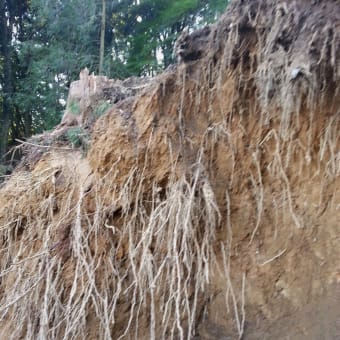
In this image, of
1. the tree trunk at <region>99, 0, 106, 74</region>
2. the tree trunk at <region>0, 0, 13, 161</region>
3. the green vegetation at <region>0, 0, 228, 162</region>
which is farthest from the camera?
the tree trunk at <region>0, 0, 13, 161</region>

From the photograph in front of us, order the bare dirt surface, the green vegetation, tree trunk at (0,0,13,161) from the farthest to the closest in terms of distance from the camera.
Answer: tree trunk at (0,0,13,161), the green vegetation, the bare dirt surface

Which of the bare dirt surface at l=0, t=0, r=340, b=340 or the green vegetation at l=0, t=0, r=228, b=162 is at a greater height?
the green vegetation at l=0, t=0, r=228, b=162

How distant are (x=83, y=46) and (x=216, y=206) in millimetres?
8844

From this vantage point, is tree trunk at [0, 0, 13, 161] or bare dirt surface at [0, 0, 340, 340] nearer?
bare dirt surface at [0, 0, 340, 340]

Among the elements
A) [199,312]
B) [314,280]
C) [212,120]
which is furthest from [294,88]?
[199,312]

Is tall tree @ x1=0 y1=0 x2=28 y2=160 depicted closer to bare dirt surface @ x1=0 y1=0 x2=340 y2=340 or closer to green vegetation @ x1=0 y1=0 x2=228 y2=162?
green vegetation @ x1=0 y1=0 x2=228 y2=162

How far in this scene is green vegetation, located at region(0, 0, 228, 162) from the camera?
10898mm

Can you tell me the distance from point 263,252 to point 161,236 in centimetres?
74

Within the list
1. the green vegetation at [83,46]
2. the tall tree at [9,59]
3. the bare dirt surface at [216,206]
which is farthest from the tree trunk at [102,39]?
the bare dirt surface at [216,206]

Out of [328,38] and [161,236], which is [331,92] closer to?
[328,38]

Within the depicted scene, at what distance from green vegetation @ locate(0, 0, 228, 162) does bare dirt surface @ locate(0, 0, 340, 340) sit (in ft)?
22.3

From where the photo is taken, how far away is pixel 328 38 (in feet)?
9.37

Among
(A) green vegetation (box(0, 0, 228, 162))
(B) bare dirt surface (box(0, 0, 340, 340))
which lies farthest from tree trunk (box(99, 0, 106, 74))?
(B) bare dirt surface (box(0, 0, 340, 340))

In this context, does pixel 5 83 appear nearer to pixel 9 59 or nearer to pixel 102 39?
pixel 9 59
